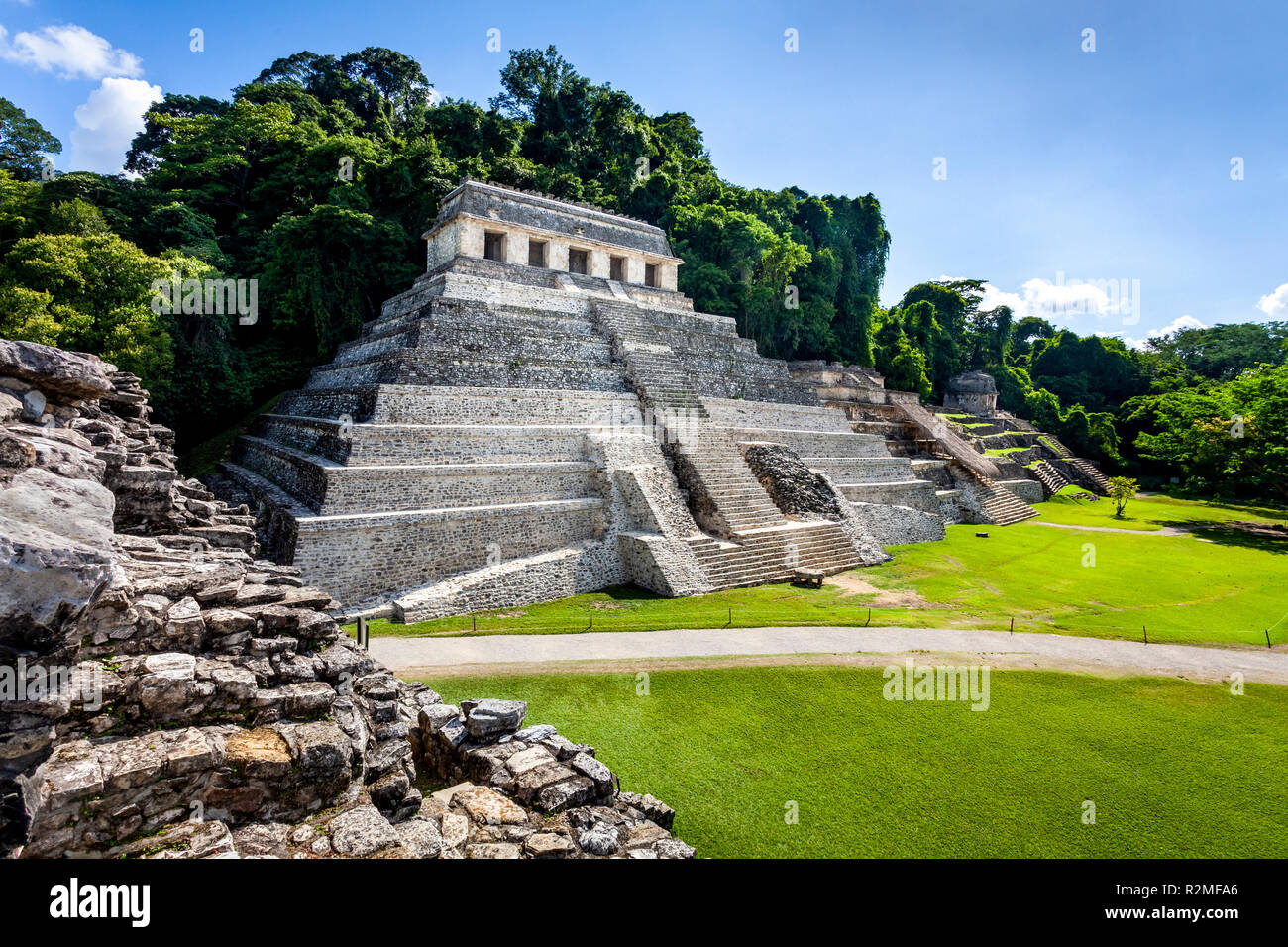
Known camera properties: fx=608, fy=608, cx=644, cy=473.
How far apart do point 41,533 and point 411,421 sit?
10164 mm

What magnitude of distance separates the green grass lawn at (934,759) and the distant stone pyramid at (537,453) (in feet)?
14.8

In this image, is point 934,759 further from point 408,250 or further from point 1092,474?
point 1092,474

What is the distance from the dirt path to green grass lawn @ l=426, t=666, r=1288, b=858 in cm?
43

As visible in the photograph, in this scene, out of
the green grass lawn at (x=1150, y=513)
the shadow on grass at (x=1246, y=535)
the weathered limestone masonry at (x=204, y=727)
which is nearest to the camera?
the weathered limestone masonry at (x=204, y=727)

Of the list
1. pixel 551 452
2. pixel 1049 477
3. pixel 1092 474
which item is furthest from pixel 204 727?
pixel 1092 474

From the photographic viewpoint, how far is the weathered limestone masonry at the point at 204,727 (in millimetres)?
3770

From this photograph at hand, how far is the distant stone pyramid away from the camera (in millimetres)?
12156

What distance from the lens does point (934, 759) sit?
6.74m

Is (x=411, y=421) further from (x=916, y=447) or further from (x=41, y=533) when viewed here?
(x=916, y=447)

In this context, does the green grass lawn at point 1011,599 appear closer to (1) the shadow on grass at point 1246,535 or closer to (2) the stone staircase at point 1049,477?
(1) the shadow on grass at point 1246,535

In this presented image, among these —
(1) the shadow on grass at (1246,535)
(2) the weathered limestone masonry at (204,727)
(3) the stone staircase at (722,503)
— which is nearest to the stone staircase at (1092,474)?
(1) the shadow on grass at (1246,535)

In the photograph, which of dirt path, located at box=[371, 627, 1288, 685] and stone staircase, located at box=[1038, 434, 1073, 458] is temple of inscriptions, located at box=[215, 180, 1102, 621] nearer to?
dirt path, located at box=[371, 627, 1288, 685]

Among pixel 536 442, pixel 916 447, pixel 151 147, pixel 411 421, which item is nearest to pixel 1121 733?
pixel 536 442

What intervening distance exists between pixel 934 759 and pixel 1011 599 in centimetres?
876
